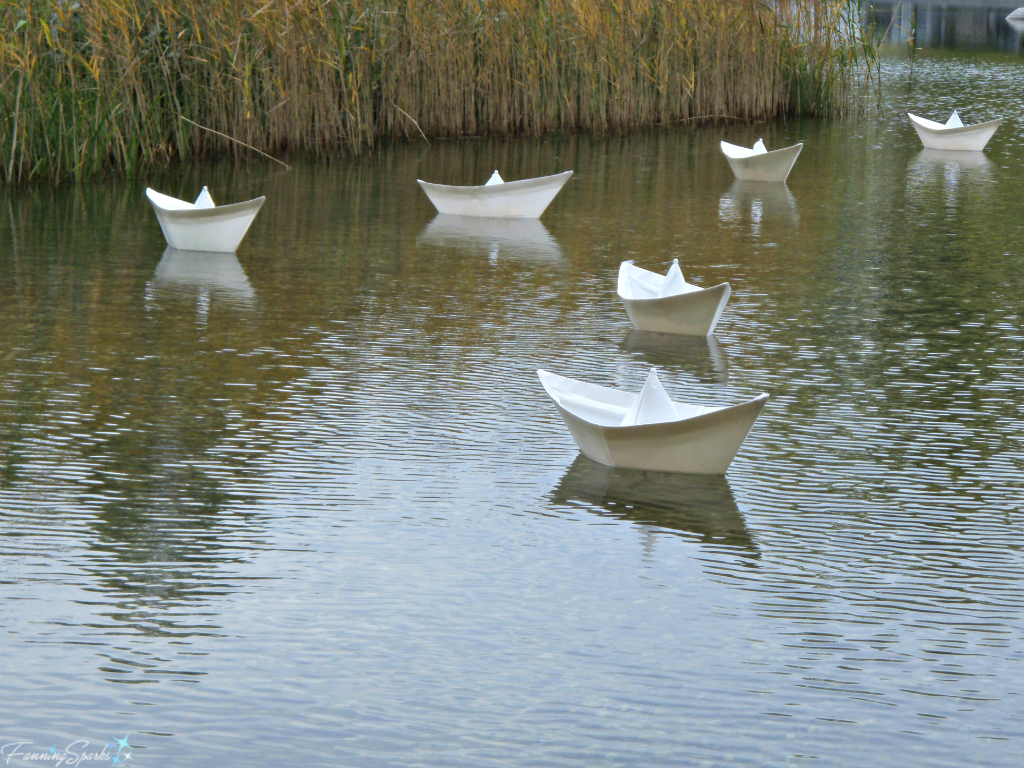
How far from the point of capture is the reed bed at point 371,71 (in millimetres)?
8828

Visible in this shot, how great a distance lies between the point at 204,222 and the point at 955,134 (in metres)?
6.84

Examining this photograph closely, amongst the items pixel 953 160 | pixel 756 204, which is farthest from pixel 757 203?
pixel 953 160

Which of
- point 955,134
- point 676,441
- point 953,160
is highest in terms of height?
point 955,134

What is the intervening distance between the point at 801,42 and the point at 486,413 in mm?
9465

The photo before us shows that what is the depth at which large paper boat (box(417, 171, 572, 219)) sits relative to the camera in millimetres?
8219

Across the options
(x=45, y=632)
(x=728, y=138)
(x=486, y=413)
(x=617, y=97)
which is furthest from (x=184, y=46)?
(x=45, y=632)

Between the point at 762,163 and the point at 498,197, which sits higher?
the point at 762,163

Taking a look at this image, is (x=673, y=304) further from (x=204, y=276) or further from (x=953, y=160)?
(x=953, y=160)

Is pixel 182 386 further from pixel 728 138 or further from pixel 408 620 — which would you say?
pixel 728 138

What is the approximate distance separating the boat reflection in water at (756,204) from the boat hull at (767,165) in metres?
0.05

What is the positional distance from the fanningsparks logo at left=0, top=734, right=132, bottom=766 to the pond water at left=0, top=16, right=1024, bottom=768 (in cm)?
1

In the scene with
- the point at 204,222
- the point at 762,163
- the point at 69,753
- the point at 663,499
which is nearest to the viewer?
the point at 69,753

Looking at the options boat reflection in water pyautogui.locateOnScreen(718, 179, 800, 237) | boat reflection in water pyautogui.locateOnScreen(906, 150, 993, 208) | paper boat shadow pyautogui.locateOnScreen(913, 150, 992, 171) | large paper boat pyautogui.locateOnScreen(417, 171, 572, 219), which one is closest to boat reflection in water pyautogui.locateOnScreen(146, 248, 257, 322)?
large paper boat pyautogui.locateOnScreen(417, 171, 572, 219)

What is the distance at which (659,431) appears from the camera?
379 cm
